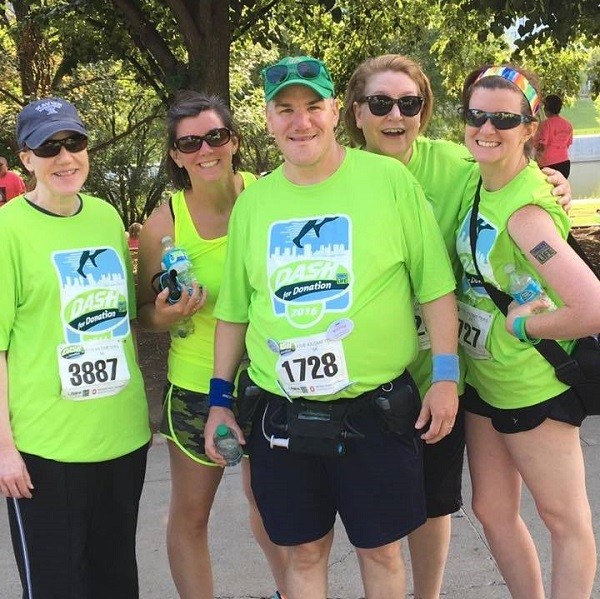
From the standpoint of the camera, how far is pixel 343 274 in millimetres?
2191

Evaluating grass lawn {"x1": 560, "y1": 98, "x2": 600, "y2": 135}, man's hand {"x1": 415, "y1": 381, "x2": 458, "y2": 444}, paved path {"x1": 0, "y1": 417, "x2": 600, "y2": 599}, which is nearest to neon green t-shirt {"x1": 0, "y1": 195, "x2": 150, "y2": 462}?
man's hand {"x1": 415, "y1": 381, "x2": 458, "y2": 444}

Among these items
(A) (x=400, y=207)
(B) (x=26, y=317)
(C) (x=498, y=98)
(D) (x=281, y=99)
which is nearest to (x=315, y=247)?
(A) (x=400, y=207)

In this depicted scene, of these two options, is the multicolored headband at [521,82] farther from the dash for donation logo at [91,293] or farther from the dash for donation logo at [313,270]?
the dash for donation logo at [91,293]

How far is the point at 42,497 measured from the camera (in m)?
Answer: 2.29

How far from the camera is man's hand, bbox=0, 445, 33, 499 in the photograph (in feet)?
7.22

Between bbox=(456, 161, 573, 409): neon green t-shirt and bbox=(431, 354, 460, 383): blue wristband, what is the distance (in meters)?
0.17

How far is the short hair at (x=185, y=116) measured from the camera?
8.64ft

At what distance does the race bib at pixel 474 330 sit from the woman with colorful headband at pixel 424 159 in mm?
121

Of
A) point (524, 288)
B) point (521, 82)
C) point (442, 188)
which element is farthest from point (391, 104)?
point (524, 288)

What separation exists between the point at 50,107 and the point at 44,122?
0.23 feet

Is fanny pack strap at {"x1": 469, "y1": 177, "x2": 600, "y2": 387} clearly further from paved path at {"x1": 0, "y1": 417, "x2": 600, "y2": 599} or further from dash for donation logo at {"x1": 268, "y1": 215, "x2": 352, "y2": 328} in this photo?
paved path at {"x1": 0, "y1": 417, "x2": 600, "y2": 599}

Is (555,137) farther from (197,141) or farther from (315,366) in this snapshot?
(315,366)

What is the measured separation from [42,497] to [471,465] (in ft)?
4.85

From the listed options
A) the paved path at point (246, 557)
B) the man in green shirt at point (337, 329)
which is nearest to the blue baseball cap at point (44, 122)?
the man in green shirt at point (337, 329)
